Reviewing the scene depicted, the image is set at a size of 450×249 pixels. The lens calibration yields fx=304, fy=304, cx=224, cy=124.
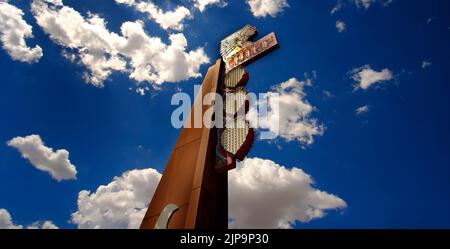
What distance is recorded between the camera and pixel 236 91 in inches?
490

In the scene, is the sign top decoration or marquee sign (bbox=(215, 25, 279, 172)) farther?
the sign top decoration

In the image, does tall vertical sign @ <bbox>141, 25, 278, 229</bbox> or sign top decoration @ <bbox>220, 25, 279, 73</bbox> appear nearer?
tall vertical sign @ <bbox>141, 25, 278, 229</bbox>

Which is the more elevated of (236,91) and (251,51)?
(251,51)

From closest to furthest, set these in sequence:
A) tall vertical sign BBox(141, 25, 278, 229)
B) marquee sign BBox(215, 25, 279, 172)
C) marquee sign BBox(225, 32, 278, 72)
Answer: tall vertical sign BBox(141, 25, 278, 229)
marquee sign BBox(215, 25, 279, 172)
marquee sign BBox(225, 32, 278, 72)

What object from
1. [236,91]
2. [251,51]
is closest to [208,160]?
[236,91]

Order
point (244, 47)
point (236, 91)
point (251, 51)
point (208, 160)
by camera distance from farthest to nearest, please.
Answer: point (244, 47) → point (251, 51) → point (236, 91) → point (208, 160)

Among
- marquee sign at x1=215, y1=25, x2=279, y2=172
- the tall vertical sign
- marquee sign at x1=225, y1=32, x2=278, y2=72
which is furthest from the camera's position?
marquee sign at x1=225, y1=32, x2=278, y2=72

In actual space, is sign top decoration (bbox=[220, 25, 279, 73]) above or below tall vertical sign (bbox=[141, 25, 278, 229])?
above

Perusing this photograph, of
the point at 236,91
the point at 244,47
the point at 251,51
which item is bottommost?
the point at 236,91

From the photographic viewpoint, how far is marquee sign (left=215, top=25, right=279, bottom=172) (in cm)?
1044

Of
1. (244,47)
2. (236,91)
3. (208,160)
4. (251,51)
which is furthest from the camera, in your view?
(244,47)

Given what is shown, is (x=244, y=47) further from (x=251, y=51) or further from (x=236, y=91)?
(x=236, y=91)
